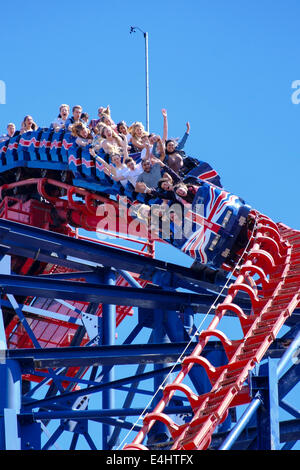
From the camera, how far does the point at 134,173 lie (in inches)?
546

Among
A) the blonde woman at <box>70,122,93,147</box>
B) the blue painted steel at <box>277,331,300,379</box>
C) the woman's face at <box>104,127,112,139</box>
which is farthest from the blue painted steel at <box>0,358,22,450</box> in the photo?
the blonde woman at <box>70,122,93,147</box>

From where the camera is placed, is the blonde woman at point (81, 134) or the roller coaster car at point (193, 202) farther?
the blonde woman at point (81, 134)

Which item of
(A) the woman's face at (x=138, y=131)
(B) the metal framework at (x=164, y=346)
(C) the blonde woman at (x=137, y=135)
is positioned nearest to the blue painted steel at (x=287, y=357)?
(B) the metal framework at (x=164, y=346)

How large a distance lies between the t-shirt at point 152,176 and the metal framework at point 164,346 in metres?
0.93

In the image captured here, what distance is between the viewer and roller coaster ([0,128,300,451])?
9594 millimetres

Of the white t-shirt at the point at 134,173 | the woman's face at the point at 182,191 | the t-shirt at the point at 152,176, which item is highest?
the white t-shirt at the point at 134,173

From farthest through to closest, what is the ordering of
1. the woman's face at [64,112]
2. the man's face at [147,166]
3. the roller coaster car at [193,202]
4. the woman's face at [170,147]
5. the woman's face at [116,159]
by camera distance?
the woman's face at [64,112] < the woman's face at [116,159] < the woman's face at [170,147] < the man's face at [147,166] < the roller coaster car at [193,202]

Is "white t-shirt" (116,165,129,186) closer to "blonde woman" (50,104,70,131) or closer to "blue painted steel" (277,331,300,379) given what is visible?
"blonde woman" (50,104,70,131)

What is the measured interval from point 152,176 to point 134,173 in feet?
0.98

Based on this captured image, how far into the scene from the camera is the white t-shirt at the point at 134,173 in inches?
544

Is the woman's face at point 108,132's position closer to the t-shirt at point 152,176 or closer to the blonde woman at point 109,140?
the blonde woman at point 109,140

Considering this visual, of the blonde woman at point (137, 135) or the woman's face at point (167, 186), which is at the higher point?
the blonde woman at point (137, 135)

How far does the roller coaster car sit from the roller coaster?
0.05ft
